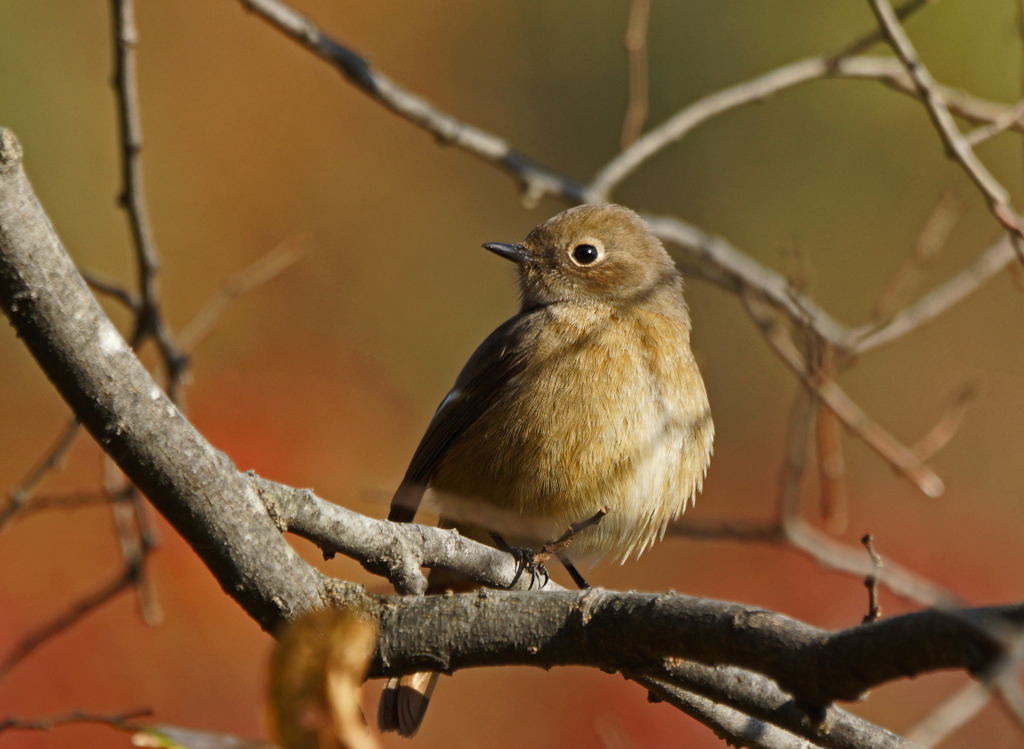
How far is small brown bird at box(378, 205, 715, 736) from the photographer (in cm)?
413

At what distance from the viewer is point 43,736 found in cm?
519

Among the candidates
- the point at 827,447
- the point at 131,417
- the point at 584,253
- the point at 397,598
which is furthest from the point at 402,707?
the point at 131,417

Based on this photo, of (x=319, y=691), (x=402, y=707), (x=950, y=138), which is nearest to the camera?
(x=319, y=691)

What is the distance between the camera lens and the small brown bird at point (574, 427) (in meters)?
4.13

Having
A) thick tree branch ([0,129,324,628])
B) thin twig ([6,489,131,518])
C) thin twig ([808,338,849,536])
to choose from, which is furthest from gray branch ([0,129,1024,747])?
thin twig ([6,489,131,518])

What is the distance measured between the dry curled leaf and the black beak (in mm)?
3973

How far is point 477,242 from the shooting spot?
9.12 m

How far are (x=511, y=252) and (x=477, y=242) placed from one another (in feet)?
12.7

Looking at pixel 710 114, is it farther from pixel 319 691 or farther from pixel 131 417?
pixel 319 691

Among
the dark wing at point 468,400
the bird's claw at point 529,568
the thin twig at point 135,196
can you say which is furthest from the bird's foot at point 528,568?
the thin twig at point 135,196

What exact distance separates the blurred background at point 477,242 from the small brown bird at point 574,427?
1928 mm

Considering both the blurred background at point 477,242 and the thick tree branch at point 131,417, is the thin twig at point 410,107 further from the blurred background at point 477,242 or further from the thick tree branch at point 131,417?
the thick tree branch at point 131,417

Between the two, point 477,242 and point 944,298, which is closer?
point 944,298

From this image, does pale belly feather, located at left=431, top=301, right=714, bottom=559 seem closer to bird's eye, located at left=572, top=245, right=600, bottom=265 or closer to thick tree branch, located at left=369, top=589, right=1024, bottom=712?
bird's eye, located at left=572, top=245, right=600, bottom=265
